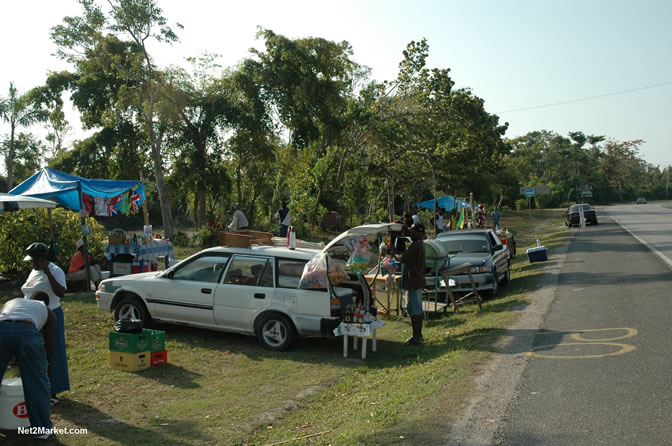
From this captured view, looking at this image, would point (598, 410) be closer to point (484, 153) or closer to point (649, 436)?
point (649, 436)

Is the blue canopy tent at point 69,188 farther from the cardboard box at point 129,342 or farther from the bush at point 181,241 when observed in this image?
the bush at point 181,241

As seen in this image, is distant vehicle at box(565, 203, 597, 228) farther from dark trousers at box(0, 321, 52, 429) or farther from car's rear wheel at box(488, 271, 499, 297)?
dark trousers at box(0, 321, 52, 429)

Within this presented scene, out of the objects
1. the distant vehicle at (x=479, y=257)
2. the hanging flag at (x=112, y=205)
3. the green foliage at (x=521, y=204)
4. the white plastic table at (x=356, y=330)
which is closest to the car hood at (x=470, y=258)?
the distant vehicle at (x=479, y=257)

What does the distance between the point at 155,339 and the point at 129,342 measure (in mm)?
344

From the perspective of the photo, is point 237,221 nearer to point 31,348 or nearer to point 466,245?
point 466,245

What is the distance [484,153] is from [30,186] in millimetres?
20791

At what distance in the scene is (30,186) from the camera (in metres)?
13.2

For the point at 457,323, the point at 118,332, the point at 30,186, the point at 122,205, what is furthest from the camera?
the point at 122,205

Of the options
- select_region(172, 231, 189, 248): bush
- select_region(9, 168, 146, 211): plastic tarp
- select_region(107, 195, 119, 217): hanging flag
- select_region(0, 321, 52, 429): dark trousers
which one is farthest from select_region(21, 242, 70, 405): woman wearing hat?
select_region(172, 231, 189, 248): bush

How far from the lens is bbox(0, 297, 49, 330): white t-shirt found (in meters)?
4.92

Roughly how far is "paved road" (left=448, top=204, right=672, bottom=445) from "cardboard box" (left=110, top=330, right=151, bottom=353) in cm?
438

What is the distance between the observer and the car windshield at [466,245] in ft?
45.0

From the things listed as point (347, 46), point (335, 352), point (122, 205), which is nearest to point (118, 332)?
point (335, 352)

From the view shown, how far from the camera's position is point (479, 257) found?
13.0 metres
